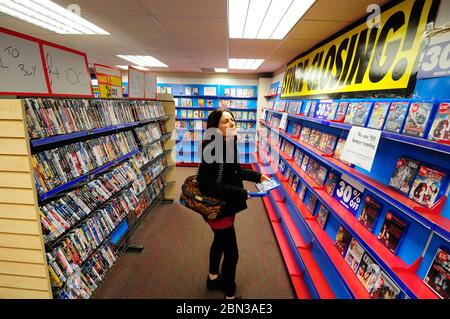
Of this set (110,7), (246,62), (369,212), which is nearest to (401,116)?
(369,212)

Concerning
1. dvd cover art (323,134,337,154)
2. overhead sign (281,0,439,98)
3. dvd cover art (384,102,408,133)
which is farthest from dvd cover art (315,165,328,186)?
dvd cover art (384,102,408,133)

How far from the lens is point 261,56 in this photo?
13.8ft

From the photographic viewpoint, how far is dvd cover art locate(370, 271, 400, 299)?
48.2 inches

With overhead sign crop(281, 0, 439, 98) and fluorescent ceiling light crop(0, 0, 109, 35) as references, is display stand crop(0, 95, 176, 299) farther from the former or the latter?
overhead sign crop(281, 0, 439, 98)

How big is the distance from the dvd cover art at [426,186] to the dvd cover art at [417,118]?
0.21 metres

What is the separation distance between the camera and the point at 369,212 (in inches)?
62.3

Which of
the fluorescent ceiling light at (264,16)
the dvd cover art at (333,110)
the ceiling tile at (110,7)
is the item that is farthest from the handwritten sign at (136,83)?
the dvd cover art at (333,110)

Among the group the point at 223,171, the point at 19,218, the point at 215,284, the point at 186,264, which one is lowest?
the point at 186,264

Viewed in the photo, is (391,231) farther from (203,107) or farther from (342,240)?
(203,107)

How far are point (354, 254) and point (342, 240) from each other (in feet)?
0.65

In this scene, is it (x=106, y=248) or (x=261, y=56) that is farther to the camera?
(x=261, y=56)
